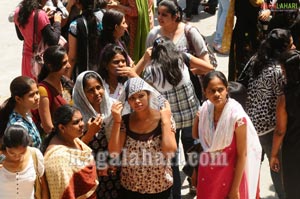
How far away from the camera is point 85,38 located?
498cm

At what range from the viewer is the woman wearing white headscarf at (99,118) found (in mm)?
3867

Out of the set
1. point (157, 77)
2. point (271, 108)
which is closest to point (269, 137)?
point (271, 108)

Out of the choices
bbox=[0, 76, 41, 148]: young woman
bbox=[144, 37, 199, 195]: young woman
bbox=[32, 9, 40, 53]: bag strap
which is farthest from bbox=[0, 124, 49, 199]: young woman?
bbox=[32, 9, 40, 53]: bag strap

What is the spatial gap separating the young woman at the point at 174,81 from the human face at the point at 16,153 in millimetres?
1242

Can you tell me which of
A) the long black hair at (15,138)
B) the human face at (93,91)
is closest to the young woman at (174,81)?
the human face at (93,91)

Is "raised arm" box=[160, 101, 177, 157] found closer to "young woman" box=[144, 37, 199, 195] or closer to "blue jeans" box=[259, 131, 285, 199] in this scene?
"young woman" box=[144, 37, 199, 195]

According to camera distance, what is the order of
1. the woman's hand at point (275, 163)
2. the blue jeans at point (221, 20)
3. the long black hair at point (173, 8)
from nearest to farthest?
1. the woman's hand at point (275, 163)
2. the long black hair at point (173, 8)
3. the blue jeans at point (221, 20)

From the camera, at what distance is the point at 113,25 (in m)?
4.82

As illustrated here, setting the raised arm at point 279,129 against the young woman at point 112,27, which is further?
the young woman at point 112,27

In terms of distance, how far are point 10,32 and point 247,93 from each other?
6.04 metres

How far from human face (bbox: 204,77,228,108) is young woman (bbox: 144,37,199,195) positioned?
19.1 inches

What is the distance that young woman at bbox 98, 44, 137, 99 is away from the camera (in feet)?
14.0

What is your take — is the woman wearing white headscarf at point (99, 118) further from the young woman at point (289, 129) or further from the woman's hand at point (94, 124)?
the young woman at point (289, 129)

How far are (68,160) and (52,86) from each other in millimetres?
910
